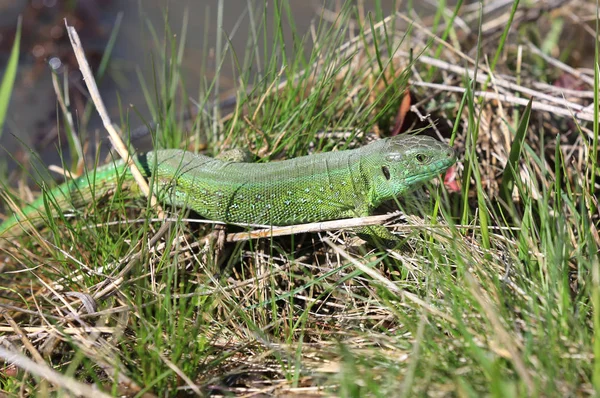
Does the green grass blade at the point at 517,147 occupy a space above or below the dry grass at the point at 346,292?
above

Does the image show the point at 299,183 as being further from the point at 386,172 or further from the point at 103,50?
the point at 103,50

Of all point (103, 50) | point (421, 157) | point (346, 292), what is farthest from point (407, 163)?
point (103, 50)

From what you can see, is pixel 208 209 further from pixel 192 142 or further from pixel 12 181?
pixel 12 181

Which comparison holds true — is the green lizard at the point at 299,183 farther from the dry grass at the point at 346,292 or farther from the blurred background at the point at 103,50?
the blurred background at the point at 103,50

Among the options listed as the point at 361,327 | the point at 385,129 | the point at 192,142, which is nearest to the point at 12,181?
the point at 192,142

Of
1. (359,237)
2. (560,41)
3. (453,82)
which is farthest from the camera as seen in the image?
(560,41)

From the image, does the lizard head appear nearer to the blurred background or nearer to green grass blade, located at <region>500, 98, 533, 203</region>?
green grass blade, located at <region>500, 98, 533, 203</region>

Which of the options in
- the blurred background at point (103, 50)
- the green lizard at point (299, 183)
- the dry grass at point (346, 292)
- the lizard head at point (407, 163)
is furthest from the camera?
the blurred background at point (103, 50)

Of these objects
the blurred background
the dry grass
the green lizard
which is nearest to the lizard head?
the green lizard

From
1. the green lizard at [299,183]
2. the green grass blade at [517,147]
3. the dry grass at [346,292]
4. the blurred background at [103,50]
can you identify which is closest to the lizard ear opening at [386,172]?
the green lizard at [299,183]
